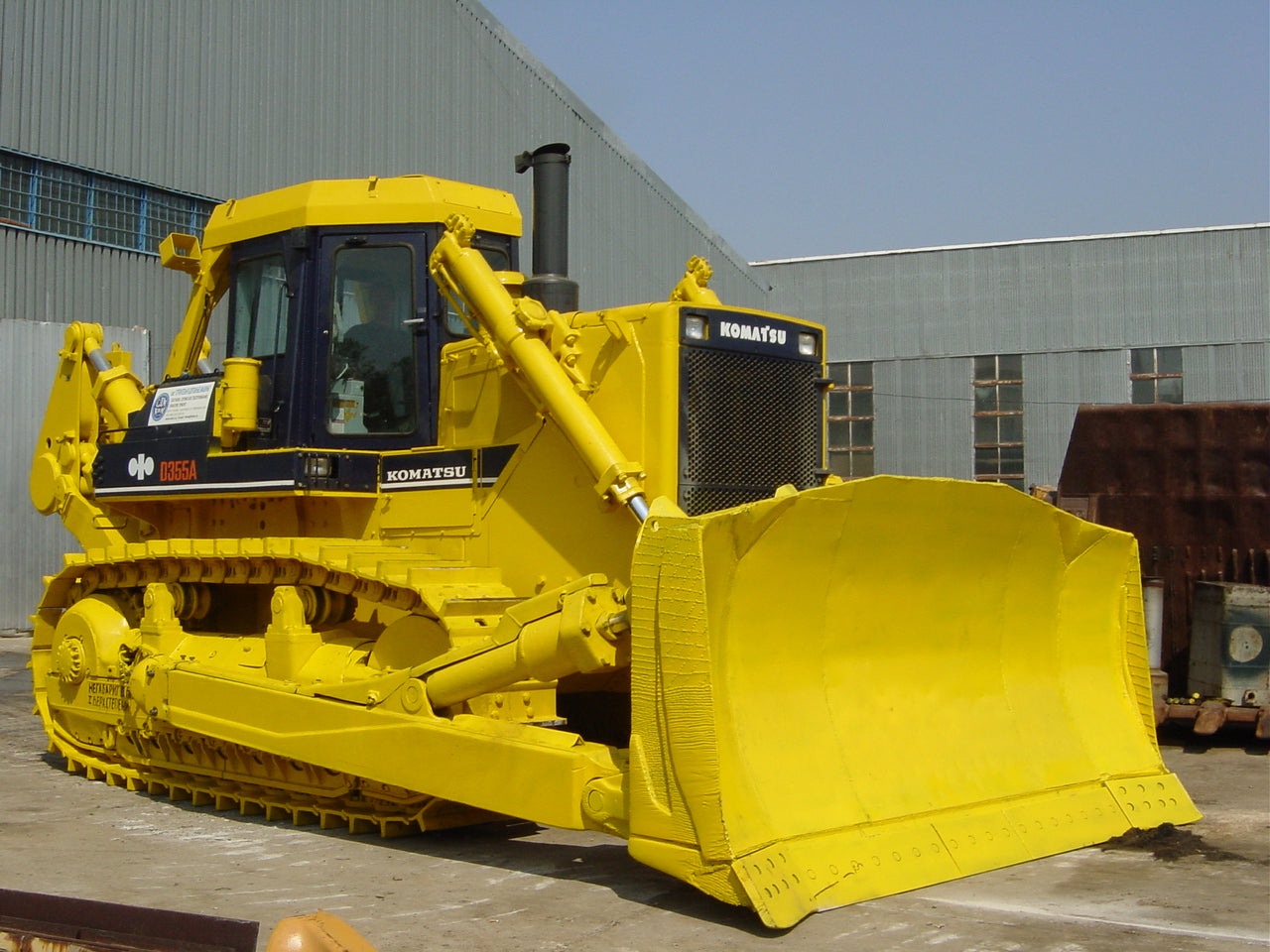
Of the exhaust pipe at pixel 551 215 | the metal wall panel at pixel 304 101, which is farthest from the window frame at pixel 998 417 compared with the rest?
the exhaust pipe at pixel 551 215

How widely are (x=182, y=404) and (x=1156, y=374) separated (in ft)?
85.1

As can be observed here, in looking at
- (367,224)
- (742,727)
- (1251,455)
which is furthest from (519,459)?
(1251,455)

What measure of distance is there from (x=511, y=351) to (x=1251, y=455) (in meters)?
7.28

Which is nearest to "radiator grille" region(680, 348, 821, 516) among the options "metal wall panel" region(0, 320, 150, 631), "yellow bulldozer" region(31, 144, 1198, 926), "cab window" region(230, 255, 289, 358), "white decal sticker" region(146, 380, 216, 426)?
"yellow bulldozer" region(31, 144, 1198, 926)

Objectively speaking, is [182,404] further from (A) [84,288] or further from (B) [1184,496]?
(A) [84,288]

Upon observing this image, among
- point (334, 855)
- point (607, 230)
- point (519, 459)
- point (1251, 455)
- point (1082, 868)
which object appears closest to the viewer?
point (1082, 868)

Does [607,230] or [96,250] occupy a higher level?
[607,230]

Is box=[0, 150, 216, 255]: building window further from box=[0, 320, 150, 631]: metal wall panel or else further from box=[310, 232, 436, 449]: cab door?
box=[310, 232, 436, 449]: cab door

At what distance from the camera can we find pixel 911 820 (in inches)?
226

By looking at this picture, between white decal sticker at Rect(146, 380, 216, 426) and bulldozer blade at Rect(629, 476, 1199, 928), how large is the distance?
13.3ft

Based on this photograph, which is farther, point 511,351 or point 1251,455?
point 1251,455

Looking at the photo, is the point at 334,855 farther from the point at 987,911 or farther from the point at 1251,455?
the point at 1251,455

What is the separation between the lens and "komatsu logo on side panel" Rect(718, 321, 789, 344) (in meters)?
6.84

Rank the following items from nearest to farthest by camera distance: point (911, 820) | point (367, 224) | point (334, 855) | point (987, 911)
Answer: point (987, 911)
point (911, 820)
point (334, 855)
point (367, 224)
